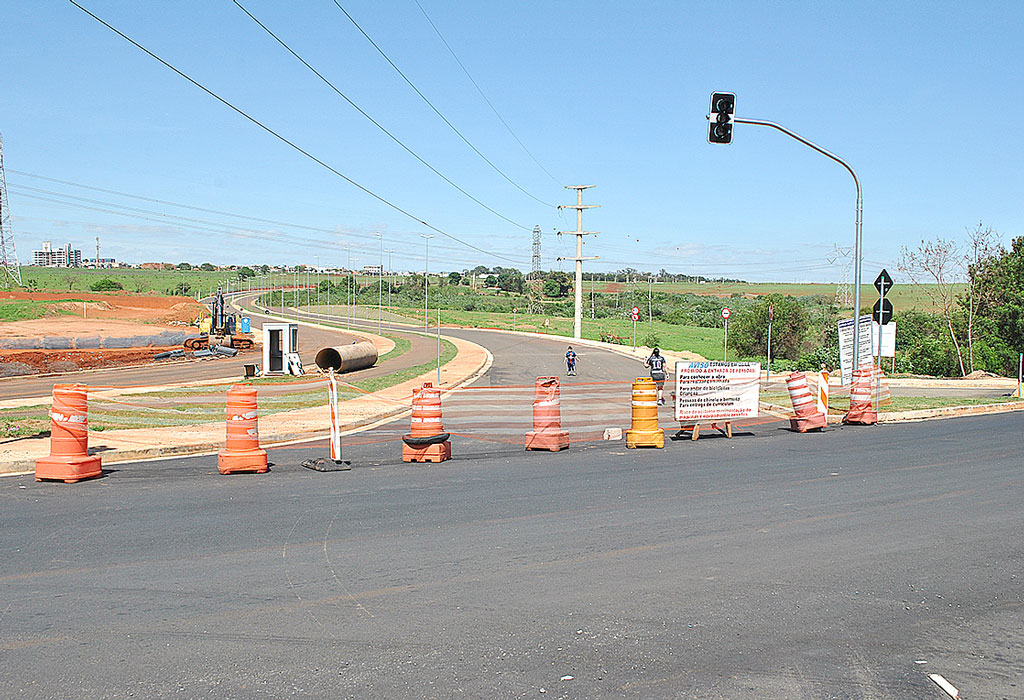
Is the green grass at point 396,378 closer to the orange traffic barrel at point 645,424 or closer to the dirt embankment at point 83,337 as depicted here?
the dirt embankment at point 83,337

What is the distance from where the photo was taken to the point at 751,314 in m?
65.6

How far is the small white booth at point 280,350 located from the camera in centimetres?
3753

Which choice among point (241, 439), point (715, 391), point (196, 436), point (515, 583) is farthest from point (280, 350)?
point (515, 583)

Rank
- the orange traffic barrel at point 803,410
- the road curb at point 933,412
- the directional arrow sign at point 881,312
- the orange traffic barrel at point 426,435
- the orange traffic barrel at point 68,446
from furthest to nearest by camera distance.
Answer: the directional arrow sign at point 881,312 < the road curb at point 933,412 < the orange traffic barrel at point 803,410 < the orange traffic barrel at point 426,435 < the orange traffic barrel at point 68,446

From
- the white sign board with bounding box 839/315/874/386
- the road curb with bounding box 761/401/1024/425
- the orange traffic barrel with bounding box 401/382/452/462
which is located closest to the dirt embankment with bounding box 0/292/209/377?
the orange traffic barrel with bounding box 401/382/452/462

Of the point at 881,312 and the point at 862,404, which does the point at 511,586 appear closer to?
the point at 862,404

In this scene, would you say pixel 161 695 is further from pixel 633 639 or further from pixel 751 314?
pixel 751 314

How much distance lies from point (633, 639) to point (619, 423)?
14.4 meters

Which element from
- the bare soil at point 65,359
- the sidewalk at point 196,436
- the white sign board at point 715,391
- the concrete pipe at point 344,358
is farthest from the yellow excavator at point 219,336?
the white sign board at point 715,391

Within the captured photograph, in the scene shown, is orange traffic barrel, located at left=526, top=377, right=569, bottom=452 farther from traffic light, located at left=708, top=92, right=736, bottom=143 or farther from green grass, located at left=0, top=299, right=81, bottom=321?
green grass, located at left=0, top=299, right=81, bottom=321

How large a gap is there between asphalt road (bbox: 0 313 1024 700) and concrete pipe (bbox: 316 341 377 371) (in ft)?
91.8

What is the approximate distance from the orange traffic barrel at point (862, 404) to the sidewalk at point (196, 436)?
10840 mm

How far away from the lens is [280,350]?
37.9 m

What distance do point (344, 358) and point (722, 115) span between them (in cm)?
2464
